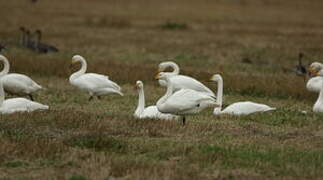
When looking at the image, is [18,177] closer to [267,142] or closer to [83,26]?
[267,142]

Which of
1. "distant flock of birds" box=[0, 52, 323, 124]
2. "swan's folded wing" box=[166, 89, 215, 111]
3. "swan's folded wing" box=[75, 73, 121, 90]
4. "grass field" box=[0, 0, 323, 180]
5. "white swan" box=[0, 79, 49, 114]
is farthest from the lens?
"swan's folded wing" box=[75, 73, 121, 90]

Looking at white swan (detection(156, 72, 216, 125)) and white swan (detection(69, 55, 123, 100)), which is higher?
white swan (detection(156, 72, 216, 125))

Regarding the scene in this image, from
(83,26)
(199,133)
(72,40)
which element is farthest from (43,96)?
(83,26)

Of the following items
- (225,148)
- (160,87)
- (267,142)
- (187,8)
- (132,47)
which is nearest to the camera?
(225,148)

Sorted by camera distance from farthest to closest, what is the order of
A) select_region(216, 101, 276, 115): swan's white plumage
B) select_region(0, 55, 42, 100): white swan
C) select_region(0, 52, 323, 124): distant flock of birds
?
select_region(0, 55, 42, 100): white swan
select_region(216, 101, 276, 115): swan's white plumage
select_region(0, 52, 323, 124): distant flock of birds

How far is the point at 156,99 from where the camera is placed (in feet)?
50.3

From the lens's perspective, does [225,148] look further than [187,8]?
No

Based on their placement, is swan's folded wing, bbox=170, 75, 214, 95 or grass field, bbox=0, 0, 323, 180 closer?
grass field, bbox=0, 0, 323, 180

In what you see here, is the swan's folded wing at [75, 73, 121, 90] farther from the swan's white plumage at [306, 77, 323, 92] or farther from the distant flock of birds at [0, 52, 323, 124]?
the swan's white plumage at [306, 77, 323, 92]

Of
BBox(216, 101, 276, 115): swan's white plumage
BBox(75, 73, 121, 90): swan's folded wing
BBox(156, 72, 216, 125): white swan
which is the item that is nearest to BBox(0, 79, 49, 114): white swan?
BBox(156, 72, 216, 125): white swan

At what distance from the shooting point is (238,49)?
82.0ft

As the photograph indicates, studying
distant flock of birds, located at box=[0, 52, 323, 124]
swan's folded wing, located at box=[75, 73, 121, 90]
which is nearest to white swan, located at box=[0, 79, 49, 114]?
distant flock of birds, located at box=[0, 52, 323, 124]

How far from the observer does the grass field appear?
8.48 metres

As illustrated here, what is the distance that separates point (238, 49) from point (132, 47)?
353cm
